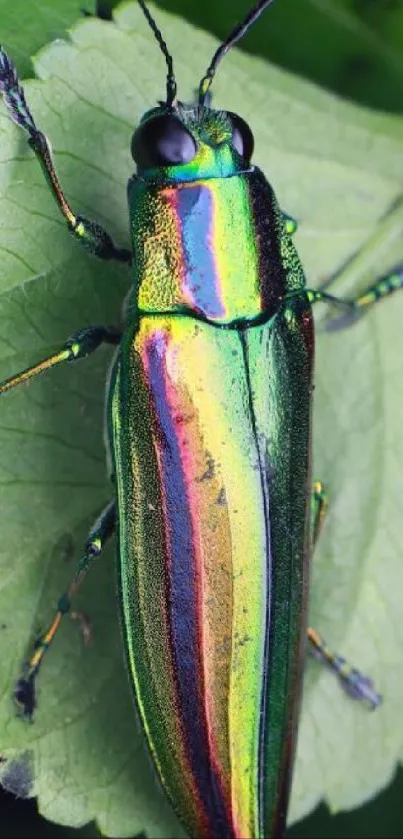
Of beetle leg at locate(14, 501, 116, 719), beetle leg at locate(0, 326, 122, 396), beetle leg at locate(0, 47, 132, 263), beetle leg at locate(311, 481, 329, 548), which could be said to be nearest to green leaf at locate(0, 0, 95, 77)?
beetle leg at locate(0, 47, 132, 263)

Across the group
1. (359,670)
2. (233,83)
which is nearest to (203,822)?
(359,670)

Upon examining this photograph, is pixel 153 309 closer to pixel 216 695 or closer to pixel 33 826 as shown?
pixel 216 695

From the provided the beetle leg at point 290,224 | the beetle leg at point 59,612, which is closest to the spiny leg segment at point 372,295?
the beetle leg at point 290,224

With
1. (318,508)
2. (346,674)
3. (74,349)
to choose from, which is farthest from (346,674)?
(74,349)

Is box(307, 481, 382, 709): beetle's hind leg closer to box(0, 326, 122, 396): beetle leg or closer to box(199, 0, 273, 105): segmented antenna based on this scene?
box(0, 326, 122, 396): beetle leg

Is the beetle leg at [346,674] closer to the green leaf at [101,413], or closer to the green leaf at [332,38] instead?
the green leaf at [101,413]
